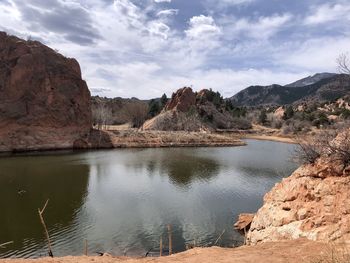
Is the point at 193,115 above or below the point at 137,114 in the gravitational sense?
below

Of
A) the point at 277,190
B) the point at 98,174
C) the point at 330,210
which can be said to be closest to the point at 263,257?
the point at 330,210

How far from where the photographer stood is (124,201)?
26359 millimetres

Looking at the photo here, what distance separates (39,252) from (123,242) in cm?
391

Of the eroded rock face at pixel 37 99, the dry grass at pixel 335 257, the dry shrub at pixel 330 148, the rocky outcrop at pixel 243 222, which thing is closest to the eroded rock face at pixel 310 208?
the dry shrub at pixel 330 148

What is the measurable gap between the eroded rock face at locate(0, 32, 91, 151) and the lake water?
458 inches

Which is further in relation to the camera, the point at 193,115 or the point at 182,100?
the point at 182,100

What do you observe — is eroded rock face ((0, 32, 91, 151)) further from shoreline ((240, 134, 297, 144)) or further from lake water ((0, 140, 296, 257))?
shoreline ((240, 134, 297, 144))

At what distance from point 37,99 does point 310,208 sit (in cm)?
5564

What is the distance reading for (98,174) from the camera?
37781 millimetres

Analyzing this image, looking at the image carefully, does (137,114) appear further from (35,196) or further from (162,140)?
(35,196)

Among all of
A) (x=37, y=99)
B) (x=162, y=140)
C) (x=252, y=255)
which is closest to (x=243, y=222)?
(x=252, y=255)

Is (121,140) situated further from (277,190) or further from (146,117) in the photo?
(277,190)

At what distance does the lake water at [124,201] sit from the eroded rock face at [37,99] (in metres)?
11.6

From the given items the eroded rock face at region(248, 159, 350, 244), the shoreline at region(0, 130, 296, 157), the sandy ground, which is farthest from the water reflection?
the shoreline at region(0, 130, 296, 157)
